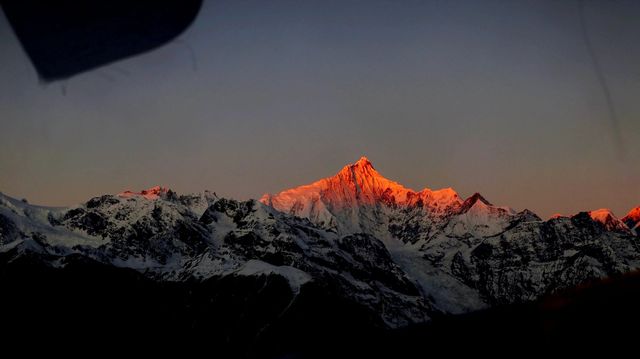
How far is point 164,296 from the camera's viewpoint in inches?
6772

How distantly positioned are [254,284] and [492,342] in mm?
165501

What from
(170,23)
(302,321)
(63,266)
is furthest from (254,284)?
(170,23)

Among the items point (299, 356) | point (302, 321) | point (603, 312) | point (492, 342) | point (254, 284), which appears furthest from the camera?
point (254, 284)

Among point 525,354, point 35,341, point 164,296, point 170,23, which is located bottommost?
point 525,354

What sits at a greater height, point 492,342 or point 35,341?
point 35,341

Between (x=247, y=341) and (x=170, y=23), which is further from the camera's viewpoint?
(x=247, y=341)

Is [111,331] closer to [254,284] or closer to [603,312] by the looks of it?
[254,284]

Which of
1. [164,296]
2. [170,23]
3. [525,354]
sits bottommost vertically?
[525,354]

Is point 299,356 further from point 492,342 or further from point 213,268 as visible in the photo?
point 213,268

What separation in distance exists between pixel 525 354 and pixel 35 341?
13791 cm

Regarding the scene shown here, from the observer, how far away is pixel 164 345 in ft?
Answer: 485

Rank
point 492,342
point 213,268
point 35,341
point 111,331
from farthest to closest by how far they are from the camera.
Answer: point 213,268, point 111,331, point 35,341, point 492,342

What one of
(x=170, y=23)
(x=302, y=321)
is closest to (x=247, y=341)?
(x=302, y=321)

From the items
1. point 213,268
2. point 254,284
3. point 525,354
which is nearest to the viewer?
point 525,354
